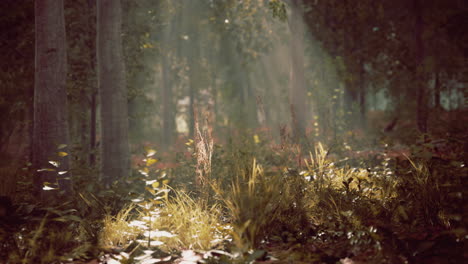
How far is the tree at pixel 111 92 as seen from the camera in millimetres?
6090

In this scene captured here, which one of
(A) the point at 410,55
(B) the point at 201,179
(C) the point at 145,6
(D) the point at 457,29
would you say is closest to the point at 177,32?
(C) the point at 145,6

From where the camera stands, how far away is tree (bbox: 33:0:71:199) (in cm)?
483

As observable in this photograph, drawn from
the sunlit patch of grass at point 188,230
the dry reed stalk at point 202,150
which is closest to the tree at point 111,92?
the dry reed stalk at point 202,150

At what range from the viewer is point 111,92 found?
241 inches

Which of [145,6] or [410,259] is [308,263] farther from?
[145,6]

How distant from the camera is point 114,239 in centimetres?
356

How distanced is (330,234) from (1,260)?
2.80m

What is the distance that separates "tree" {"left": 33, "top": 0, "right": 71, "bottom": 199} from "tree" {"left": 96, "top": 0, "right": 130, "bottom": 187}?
1174 mm

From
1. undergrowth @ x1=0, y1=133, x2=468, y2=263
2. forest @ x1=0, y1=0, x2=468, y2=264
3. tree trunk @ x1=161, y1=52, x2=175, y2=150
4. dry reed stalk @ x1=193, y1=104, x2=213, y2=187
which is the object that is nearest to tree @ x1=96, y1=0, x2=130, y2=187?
forest @ x1=0, y1=0, x2=468, y2=264

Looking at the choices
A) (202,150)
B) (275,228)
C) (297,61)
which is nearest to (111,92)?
(202,150)

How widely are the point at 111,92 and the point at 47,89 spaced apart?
131 cm

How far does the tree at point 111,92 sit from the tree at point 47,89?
1.17 meters

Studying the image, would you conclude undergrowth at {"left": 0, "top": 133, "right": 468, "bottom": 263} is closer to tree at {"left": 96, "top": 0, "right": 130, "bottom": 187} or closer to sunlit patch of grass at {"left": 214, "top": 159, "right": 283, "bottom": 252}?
sunlit patch of grass at {"left": 214, "top": 159, "right": 283, "bottom": 252}

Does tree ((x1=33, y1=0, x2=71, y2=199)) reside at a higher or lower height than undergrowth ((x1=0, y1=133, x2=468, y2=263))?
higher
